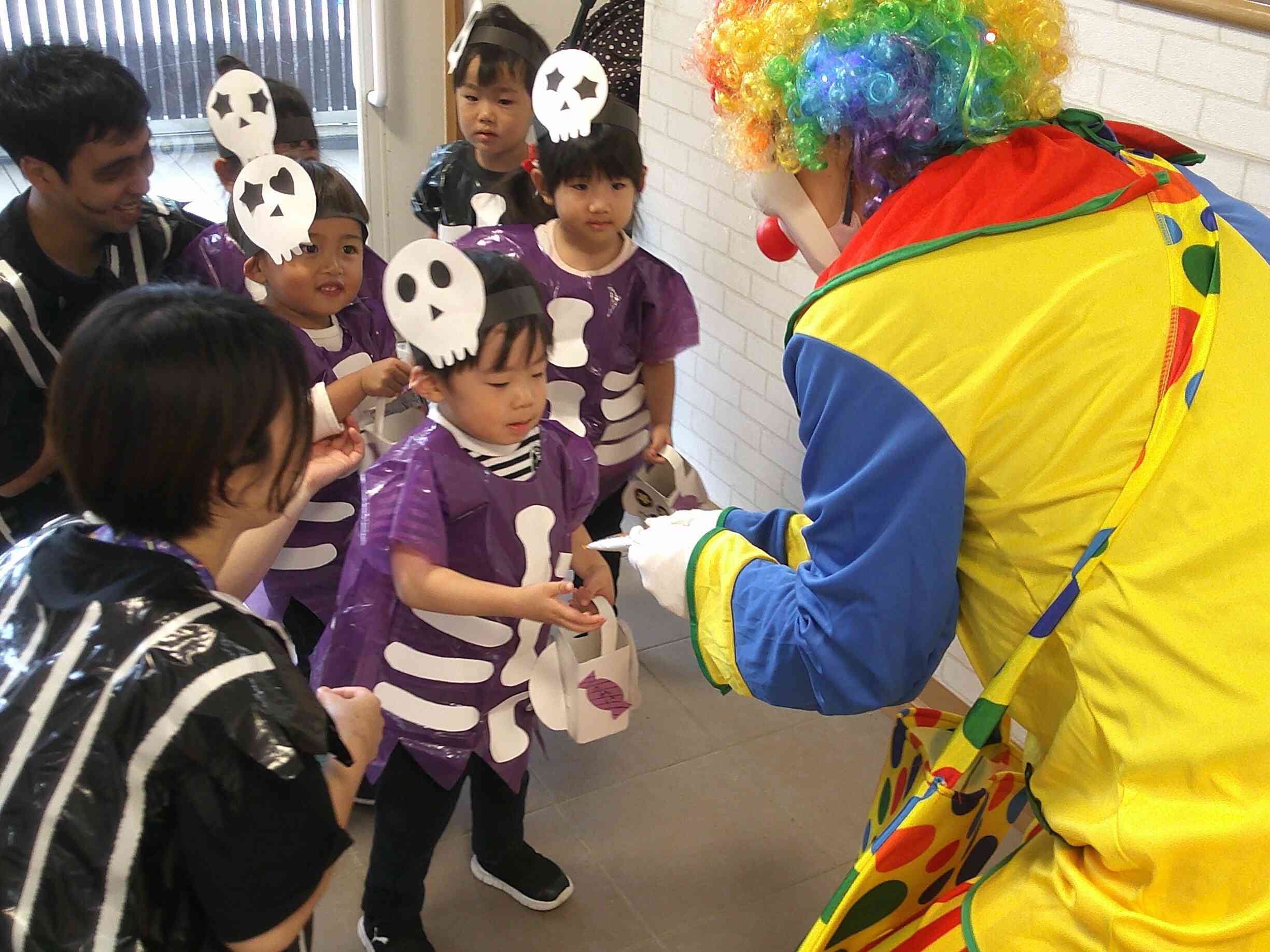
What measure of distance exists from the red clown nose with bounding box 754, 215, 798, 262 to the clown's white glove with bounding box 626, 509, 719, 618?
0.32 metres

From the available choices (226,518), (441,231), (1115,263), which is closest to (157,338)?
(226,518)

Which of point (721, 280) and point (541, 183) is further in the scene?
point (721, 280)

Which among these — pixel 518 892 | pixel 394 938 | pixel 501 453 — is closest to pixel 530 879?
pixel 518 892

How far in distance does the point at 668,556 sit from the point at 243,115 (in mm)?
1410

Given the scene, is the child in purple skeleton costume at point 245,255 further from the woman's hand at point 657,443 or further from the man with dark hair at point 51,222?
the woman's hand at point 657,443

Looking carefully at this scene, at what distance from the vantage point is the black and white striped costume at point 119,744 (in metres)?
0.89

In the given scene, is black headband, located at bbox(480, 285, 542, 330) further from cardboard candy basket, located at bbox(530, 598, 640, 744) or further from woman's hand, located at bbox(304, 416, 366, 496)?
cardboard candy basket, located at bbox(530, 598, 640, 744)

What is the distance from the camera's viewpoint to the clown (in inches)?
40.2

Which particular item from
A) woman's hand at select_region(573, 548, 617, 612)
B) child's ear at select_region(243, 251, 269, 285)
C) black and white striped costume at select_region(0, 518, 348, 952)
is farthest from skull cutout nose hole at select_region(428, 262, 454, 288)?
black and white striped costume at select_region(0, 518, 348, 952)

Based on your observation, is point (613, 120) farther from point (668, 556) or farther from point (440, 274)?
point (668, 556)

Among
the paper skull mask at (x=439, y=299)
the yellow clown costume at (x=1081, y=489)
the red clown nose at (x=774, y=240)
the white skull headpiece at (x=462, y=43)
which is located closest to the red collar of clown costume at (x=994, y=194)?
the yellow clown costume at (x=1081, y=489)

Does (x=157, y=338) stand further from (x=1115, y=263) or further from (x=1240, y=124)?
(x=1240, y=124)

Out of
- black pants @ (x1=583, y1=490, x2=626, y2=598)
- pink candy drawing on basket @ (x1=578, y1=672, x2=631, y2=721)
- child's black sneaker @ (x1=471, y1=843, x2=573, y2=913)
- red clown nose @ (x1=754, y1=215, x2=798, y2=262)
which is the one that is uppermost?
red clown nose @ (x1=754, y1=215, x2=798, y2=262)

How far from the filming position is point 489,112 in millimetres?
2617
